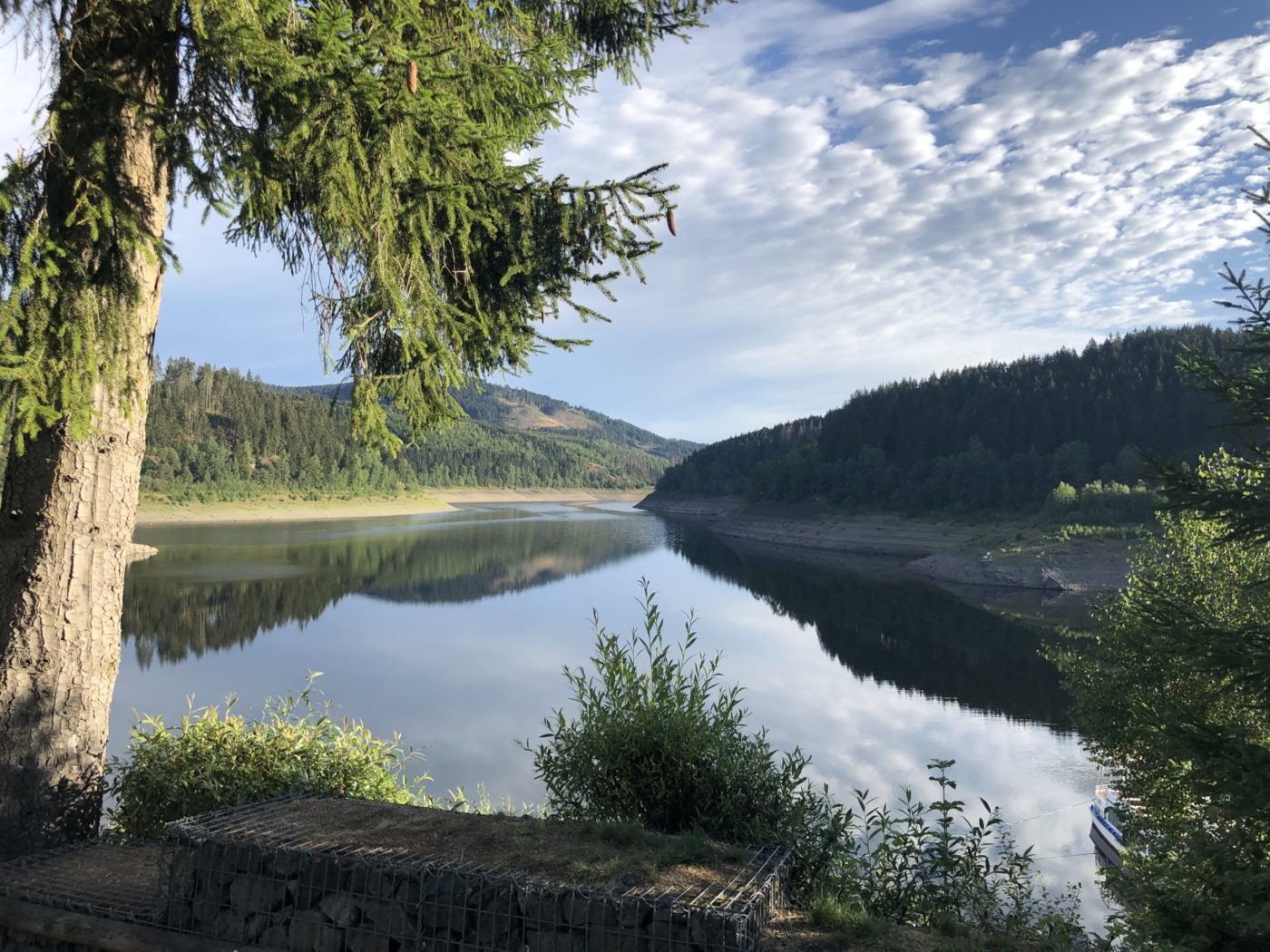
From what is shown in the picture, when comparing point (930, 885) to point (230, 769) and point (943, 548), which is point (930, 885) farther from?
point (943, 548)

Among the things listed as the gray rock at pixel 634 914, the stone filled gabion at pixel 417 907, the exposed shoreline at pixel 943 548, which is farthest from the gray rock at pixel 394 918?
the exposed shoreline at pixel 943 548

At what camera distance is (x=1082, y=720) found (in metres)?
10.8

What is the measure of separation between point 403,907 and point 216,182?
3877 mm

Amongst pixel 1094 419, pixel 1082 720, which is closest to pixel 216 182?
pixel 1082 720

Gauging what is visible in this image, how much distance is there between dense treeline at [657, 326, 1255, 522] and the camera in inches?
2492

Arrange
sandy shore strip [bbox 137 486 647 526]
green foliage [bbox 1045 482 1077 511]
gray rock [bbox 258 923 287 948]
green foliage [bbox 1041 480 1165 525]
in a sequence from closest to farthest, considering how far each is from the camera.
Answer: gray rock [bbox 258 923 287 948] → green foliage [bbox 1041 480 1165 525] → green foliage [bbox 1045 482 1077 511] → sandy shore strip [bbox 137 486 647 526]

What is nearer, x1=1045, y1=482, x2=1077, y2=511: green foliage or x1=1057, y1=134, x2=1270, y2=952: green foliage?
x1=1057, y1=134, x2=1270, y2=952: green foliage

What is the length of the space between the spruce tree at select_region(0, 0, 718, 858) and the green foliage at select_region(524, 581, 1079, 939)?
235 centimetres

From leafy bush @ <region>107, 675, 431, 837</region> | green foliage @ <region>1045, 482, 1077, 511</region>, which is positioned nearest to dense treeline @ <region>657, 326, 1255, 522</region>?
green foliage @ <region>1045, 482, 1077, 511</region>

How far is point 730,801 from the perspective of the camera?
14.6 feet

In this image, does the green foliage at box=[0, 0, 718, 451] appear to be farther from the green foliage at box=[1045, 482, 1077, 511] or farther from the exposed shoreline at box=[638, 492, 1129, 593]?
the green foliage at box=[1045, 482, 1077, 511]

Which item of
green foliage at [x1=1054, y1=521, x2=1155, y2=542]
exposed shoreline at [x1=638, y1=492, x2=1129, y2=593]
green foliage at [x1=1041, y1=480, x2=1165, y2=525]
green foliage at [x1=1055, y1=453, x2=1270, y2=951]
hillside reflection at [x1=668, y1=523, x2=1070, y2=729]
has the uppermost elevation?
green foliage at [x1=1041, y1=480, x2=1165, y2=525]

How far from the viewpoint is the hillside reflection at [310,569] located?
2371 centimetres

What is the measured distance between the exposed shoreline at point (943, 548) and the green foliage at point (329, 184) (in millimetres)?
27869
